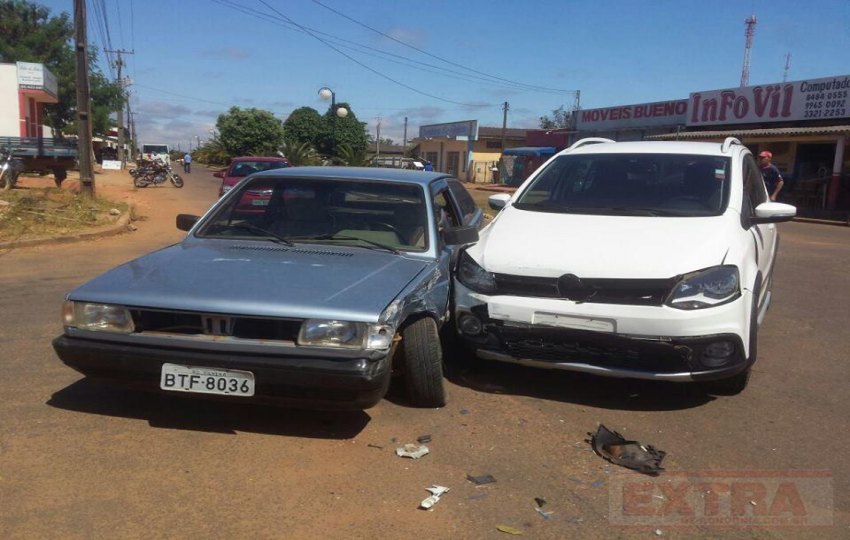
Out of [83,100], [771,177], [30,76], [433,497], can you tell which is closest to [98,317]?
[433,497]

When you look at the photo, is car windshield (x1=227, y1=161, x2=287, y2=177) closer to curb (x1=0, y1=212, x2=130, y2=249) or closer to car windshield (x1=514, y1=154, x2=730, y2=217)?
curb (x1=0, y1=212, x2=130, y2=249)

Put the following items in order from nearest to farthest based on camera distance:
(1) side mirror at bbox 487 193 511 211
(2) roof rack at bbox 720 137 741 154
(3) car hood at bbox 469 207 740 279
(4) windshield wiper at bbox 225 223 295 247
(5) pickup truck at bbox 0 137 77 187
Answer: (3) car hood at bbox 469 207 740 279 < (4) windshield wiper at bbox 225 223 295 247 < (2) roof rack at bbox 720 137 741 154 < (1) side mirror at bbox 487 193 511 211 < (5) pickup truck at bbox 0 137 77 187

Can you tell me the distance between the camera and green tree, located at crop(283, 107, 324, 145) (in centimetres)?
5486

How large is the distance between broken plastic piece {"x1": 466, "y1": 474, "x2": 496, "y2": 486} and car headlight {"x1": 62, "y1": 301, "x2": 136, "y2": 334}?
5.97 ft

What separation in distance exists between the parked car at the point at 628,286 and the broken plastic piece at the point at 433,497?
4.08 feet

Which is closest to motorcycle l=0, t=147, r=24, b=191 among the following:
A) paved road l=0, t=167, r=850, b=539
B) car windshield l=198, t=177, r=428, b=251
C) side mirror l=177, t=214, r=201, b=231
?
paved road l=0, t=167, r=850, b=539

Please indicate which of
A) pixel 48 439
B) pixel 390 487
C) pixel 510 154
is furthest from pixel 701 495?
pixel 510 154

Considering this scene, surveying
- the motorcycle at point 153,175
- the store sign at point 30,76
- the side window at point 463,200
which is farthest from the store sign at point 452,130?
the side window at point 463,200

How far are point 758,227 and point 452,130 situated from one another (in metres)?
48.5

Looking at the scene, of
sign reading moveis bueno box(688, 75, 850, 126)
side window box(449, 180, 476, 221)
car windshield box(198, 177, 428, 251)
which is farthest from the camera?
sign reading moveis bueno box(688, 75, 850, 126)

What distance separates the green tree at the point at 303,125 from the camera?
54.9 metres

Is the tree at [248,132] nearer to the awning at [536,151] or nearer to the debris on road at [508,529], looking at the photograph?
the awning at [536,151]

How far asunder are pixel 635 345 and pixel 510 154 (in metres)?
40.0

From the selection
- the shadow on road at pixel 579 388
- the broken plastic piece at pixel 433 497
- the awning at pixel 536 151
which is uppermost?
the awning at pixel 536 151
